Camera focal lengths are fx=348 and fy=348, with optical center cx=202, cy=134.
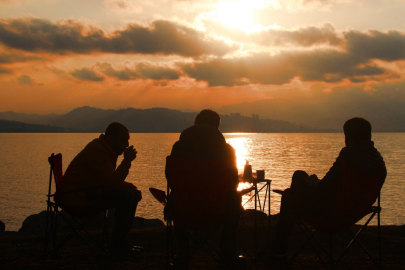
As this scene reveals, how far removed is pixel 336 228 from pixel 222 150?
1.72 m

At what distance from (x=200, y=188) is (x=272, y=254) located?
4.79 ft

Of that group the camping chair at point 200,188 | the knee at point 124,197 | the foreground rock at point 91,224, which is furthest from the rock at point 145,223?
the camping chair at point 200,188

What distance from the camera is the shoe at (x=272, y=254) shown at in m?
4.36

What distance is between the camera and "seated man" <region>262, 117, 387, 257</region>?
396 centimetres

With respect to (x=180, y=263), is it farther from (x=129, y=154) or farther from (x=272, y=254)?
(x=129, y=154)

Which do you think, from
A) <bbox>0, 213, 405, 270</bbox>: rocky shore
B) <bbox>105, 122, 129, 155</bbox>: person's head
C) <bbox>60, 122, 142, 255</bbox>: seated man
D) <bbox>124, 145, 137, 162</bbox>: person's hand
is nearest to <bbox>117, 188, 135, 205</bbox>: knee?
<bbox>60, 122, 142, 255</bbox>: seated man

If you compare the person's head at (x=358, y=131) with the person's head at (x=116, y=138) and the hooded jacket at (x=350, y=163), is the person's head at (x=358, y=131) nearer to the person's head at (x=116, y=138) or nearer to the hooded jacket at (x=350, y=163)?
the hooded jacket at (x=350, y=163)

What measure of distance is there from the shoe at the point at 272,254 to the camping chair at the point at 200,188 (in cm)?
92

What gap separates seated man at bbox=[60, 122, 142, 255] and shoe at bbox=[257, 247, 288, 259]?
178 cm

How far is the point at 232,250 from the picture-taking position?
4.01 meters

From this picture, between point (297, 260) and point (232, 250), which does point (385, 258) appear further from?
point (232, 250)

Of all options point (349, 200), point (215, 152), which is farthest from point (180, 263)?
point (349, 200)

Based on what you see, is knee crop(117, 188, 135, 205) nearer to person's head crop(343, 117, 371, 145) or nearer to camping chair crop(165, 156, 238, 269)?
camping chair crop(165, 156, 238, 269)

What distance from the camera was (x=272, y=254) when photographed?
4.41 m
